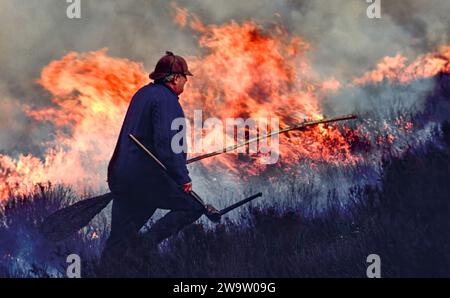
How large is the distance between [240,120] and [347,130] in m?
1.19

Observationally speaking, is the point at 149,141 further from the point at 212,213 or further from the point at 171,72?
the point at 212,213

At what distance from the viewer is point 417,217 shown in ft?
23.1

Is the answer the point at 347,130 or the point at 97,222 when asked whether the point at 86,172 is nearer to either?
the point at 97,222

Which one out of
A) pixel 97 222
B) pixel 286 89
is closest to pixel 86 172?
pixel 97 222

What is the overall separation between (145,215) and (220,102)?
172cm

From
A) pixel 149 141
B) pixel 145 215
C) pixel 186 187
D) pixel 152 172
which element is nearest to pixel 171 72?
pixel 149 141

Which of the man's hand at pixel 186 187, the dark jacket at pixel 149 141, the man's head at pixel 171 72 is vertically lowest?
the man's hand at pixel 186 187

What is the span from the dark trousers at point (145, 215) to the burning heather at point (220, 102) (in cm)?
102

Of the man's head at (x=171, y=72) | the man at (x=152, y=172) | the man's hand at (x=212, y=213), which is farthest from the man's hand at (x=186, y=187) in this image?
the man's head at (x=171, y=72)

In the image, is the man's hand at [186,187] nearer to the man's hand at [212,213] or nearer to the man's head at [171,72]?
the man's hand at [212,213]

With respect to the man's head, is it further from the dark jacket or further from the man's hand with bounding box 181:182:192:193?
the man's hand with bounding box 181:182:192:193

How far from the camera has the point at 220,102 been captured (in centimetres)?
848

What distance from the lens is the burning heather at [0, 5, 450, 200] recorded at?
8.34m

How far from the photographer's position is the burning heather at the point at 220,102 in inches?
328
